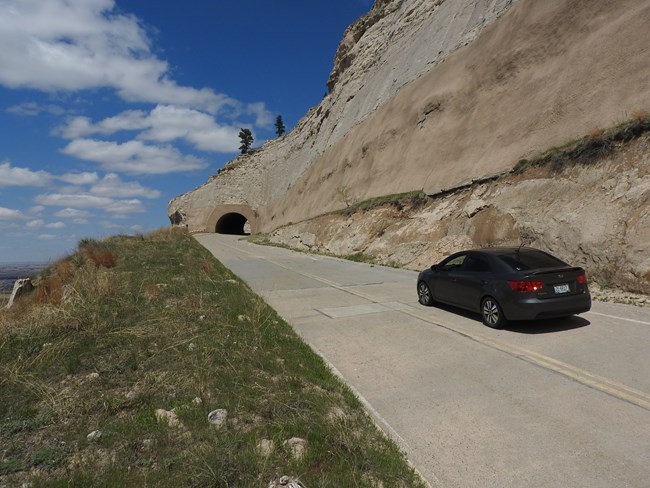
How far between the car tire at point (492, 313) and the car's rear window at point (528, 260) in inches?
30.5

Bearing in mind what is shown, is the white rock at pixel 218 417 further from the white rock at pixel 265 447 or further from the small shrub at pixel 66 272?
the small shrub at pixel 66 272

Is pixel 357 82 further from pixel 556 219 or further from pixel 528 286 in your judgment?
pixel 528 286

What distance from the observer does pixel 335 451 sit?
11.2 feet

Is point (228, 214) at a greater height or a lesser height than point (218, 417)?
greater

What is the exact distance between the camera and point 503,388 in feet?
15.8

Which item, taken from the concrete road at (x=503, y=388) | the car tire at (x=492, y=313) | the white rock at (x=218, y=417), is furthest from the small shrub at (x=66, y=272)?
the car tire at (x=492, y=313)

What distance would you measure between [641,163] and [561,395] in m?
9.73

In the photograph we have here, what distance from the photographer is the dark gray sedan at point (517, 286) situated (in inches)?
274

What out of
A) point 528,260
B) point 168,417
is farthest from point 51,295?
point 528,260

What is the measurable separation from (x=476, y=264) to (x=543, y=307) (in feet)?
5.38

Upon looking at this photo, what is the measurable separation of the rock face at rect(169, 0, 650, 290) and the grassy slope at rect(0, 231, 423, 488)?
917 cm

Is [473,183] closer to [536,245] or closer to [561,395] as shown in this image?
[536,245]

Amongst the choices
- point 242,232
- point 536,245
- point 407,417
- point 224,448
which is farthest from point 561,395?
point 242,232

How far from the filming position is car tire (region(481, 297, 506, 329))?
7309 millimetres
